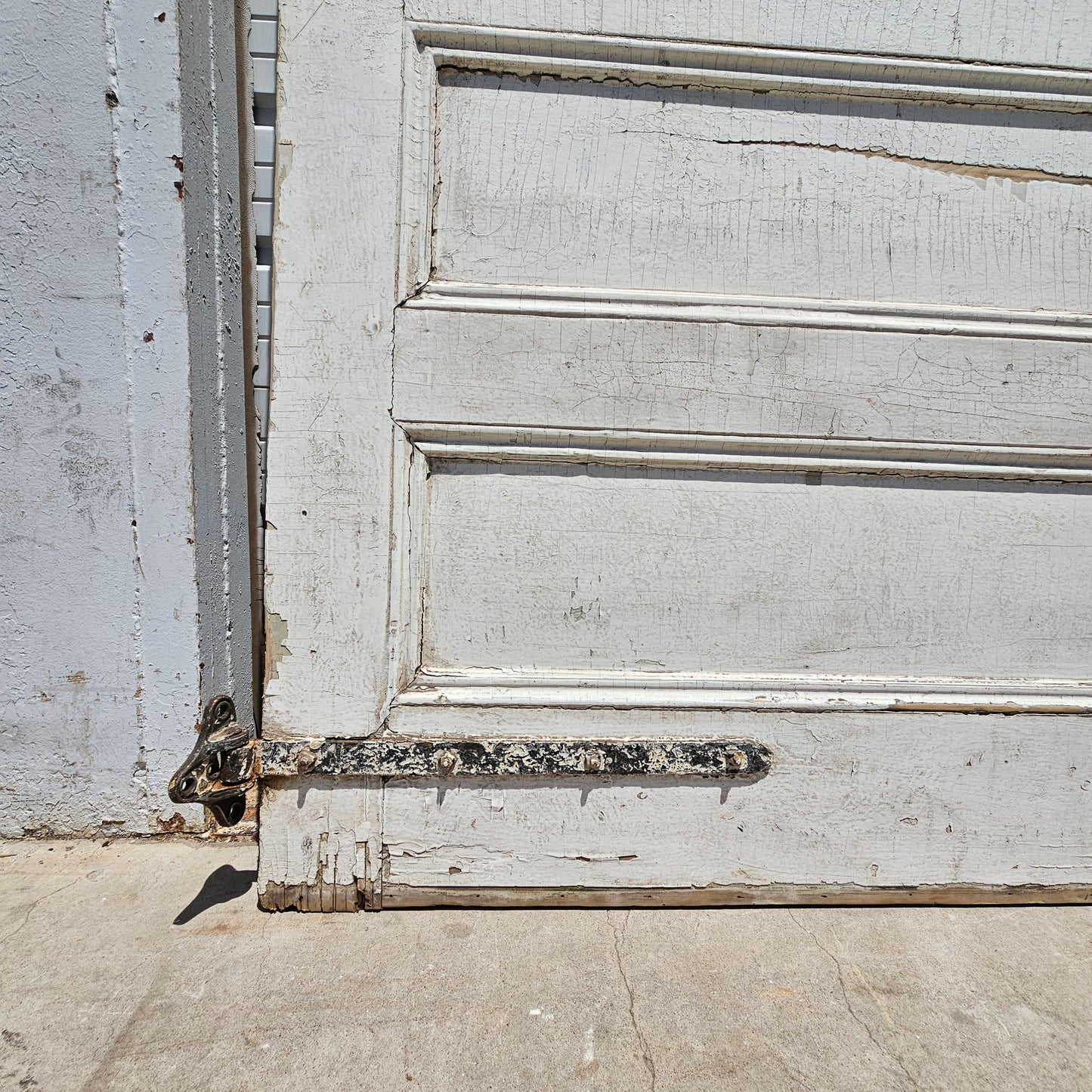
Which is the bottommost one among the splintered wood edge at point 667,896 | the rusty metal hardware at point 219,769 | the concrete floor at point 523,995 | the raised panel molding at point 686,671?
the concrete floor at point 523,995

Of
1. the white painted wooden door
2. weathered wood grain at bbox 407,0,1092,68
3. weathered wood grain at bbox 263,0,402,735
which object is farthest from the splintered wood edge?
weathered wood grain at bbox 407,0,1092,68

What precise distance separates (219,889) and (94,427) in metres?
1.00

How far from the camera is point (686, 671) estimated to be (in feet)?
4.65

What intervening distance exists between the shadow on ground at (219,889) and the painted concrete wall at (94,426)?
20 cm

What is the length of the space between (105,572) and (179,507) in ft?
0.71

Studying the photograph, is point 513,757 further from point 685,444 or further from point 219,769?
point 685,444

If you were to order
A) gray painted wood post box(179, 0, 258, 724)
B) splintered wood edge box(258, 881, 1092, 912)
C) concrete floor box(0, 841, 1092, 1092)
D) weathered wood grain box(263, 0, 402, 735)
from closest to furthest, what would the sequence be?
concrete floor box(0, 841, 1092, 1092)
weathered wood grain box(263, 0, 402, 735)
splintered wood edge box(258, 881, 1092, 912)
gray painted wood post box(179, 0, 258, 724)

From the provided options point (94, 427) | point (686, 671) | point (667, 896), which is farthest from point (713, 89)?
point (667, 896)

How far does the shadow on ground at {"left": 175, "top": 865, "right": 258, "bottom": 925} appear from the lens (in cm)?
138

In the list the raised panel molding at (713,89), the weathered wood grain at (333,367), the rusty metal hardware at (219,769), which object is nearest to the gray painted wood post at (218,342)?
the rusty metal hardware at (219,769)

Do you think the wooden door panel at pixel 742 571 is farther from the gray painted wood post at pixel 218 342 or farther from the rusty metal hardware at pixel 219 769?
the gray painted wood post at pixel 218 342

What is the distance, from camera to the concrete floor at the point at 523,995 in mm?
1039

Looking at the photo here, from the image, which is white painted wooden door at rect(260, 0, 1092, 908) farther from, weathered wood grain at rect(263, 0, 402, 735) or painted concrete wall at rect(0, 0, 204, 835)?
painted concrete wall at rect(0, 0, 204, 835)

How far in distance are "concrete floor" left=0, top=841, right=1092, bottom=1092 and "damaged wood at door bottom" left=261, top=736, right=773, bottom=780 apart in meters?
0.29
